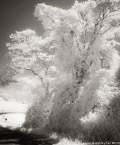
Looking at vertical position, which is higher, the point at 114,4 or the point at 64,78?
the point at 114,4

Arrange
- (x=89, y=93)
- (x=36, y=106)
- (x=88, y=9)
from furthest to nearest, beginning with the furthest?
(x=36, y=106)
(x=88, y=9)
(x=89, y=93)

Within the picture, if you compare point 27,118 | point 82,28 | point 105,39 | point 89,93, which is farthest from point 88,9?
point 27,118

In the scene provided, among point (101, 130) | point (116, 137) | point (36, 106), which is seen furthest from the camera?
point (36, 106)

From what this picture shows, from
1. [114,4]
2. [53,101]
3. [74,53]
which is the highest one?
[114,4]

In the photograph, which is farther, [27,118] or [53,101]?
[27,118]

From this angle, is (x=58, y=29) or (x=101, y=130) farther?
(x=58, y=29)

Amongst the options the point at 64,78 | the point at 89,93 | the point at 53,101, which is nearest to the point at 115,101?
the point at 89,93

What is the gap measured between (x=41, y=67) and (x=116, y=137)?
574 inches

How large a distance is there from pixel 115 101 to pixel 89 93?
2.11 metres

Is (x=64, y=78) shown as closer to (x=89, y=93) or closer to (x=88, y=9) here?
(x=89, y=93)

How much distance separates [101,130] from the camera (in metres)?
17.8

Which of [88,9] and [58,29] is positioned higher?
[88,9]

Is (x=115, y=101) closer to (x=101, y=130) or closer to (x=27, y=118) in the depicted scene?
(x=101, y=130)

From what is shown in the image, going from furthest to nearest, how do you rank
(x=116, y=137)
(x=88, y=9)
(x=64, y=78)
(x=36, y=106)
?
(x=36, y=106), (x=88, y=9), (x=64, y=78), (x=116, y=137)
